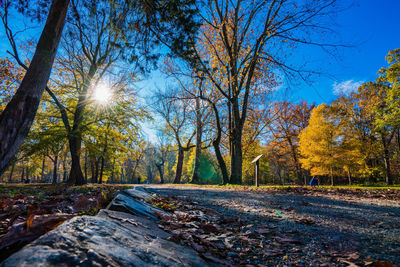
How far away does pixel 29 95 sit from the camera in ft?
8.98

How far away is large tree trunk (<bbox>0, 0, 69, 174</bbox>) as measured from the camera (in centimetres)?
256

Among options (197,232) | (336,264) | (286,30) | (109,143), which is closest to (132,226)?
(197,232)

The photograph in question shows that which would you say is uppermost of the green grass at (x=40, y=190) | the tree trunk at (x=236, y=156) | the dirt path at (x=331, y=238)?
the tree trunk at (x=236, y=156)

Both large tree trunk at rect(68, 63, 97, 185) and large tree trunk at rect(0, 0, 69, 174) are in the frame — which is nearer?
large tree trunk at rect(0, 0, 69, 174)

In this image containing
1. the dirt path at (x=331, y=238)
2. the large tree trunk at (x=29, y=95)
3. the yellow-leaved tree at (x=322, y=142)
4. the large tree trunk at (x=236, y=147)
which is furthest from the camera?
the yellow-leaved tree at (x=322, y=142)

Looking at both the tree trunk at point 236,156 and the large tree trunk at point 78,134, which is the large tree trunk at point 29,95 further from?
the tree trunk at point 236,156

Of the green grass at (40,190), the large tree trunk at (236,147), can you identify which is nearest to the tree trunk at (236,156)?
the large tree trunk at (236,147)

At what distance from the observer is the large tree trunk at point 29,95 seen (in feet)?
8.39

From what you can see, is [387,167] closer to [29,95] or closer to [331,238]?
[331,238]

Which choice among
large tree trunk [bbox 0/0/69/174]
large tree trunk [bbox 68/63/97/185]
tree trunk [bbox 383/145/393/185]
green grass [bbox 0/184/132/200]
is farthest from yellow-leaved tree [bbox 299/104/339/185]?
large tree trunk [bbox 0/0/69/174]

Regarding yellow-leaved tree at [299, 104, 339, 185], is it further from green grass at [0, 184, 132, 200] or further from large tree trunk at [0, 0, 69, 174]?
large tree trunk at [0, 0, 69, 174]

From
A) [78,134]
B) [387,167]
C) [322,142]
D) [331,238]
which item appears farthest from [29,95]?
[387,167]

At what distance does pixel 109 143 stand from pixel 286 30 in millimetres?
11591

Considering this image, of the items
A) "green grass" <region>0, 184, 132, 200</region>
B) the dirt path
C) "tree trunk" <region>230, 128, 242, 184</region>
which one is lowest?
"green grass" <region>0, 184, 132, 200</region>
